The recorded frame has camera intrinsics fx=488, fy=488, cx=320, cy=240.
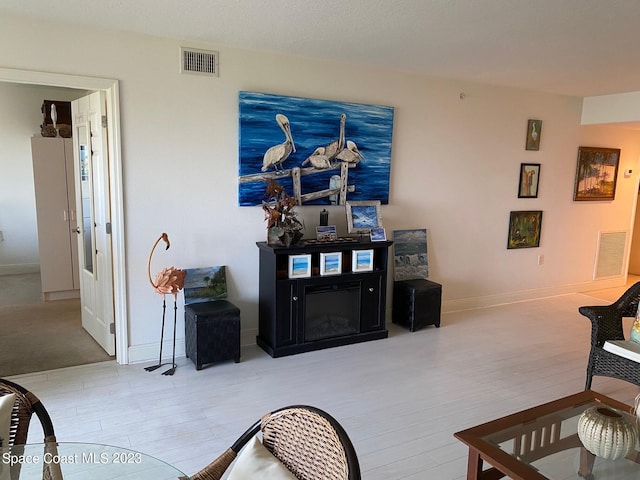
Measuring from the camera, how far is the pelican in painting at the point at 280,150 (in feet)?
13.4

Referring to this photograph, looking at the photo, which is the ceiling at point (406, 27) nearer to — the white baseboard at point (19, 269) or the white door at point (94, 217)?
the white door at point (94, 217)

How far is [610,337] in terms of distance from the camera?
3385 mm

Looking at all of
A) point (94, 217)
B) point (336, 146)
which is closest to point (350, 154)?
point (336, 146)

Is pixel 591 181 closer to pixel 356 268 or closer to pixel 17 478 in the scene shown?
pixel 356 268

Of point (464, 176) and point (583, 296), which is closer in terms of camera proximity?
point (464, 176)

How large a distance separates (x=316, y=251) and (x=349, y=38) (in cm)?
166

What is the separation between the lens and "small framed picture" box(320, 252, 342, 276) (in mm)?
4121

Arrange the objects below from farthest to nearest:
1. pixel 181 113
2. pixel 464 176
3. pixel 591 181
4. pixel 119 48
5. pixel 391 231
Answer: pixel 591 181 → pixel 464 176 → pixel 391 231 → pixel 181 113 → pixel 119 48

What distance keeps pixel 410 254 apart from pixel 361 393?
193 cm

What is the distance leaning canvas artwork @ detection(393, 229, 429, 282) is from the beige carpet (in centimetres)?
277

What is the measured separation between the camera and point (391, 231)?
4883mm

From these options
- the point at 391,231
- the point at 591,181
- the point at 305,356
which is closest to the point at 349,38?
the point at 391,231

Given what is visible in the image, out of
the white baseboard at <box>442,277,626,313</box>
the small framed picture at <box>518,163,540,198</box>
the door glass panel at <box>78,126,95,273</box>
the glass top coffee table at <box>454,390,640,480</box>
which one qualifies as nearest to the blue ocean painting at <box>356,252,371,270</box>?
the white baseboard at <box>442,277,626,313</box>

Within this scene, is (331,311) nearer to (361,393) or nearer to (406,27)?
(361,393)
